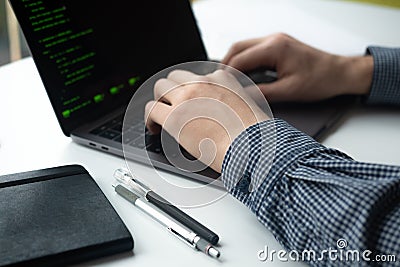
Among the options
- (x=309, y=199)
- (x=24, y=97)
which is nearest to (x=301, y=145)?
(x=309, y=199)

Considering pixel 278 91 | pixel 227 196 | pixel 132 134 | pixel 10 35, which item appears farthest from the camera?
pixel 10 35

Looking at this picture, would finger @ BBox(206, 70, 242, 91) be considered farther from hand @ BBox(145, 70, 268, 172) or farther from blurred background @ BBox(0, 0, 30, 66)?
blurred background @ BBox(0, 0, 30, 66)

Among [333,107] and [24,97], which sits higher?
[24,97]

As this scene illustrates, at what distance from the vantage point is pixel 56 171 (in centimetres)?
68

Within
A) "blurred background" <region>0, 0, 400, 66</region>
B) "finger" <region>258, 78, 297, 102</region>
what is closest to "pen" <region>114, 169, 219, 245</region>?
"finger" <region>258, 78, 297, 102</region>

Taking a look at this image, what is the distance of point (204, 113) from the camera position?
0.73 meters

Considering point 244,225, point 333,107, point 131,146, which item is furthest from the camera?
point 333,107

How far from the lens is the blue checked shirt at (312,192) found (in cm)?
54

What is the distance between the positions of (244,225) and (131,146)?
7.9 inches

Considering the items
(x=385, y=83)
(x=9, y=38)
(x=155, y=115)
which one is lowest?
(x=385, y=83)

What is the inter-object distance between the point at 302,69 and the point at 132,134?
11.6 inches

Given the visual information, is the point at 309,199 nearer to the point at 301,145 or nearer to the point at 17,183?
the point at 301,145

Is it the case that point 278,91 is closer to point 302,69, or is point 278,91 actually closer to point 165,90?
point 302,69

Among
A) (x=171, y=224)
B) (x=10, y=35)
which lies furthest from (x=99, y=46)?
(x=10, y=35)
